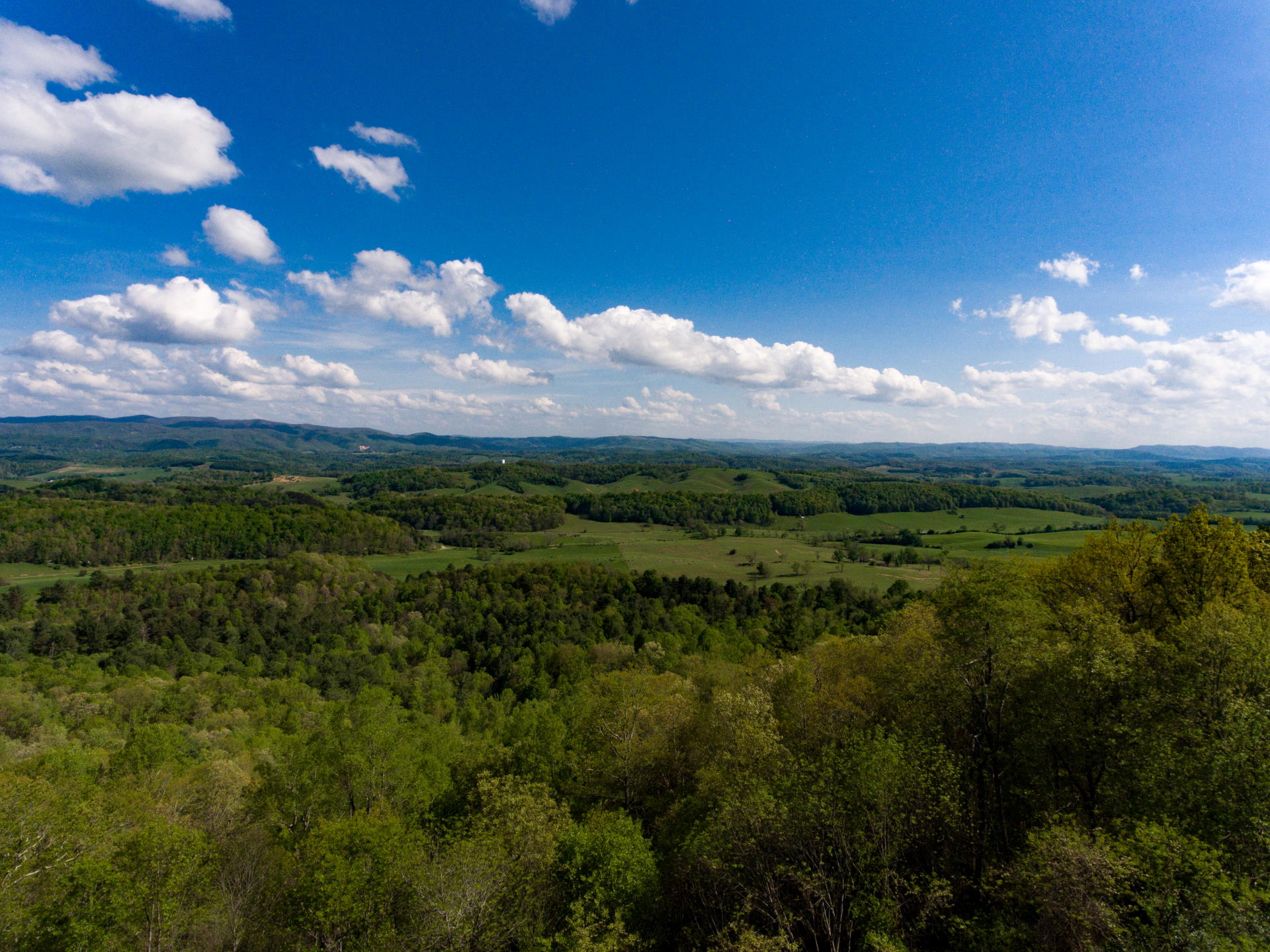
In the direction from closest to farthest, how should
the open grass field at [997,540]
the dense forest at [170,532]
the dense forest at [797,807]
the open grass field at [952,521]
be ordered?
1. the dense forest at [797,807]
2. the open grass field at [997,540]
3. the dense forest at [170,532]
4. the open grass field at [952,521]

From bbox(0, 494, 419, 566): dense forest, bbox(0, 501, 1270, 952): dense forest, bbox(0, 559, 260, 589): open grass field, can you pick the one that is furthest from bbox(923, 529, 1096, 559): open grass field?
bbox(0, 559, 260, 589): open grass field

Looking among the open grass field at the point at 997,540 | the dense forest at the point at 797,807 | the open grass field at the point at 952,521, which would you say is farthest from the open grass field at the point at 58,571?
the open grass field at the point at 997,540

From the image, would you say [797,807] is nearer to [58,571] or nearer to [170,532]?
[58,571]

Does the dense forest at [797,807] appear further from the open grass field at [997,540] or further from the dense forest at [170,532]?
the dense forest at [170,532]

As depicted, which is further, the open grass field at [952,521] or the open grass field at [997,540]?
the open grass field at [952,521]

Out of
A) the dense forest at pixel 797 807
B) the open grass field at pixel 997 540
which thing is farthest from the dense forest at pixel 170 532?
the open grass field at pixel 997 540

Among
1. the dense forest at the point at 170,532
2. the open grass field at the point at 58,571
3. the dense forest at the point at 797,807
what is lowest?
the open grass field at the point at 58,571

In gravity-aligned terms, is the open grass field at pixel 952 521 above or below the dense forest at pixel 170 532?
above

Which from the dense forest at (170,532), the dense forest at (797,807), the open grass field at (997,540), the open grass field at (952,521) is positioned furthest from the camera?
the open grass field at (952,521)
